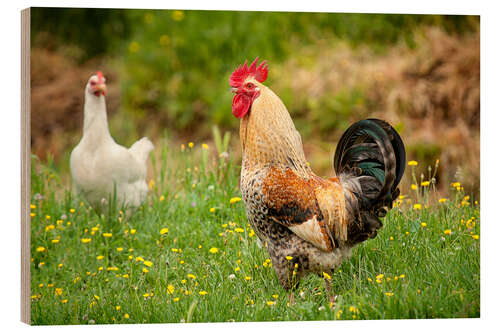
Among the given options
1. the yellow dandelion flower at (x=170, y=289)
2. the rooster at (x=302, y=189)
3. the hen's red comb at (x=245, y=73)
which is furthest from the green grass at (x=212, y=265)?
the hen's red comb at (x=245, y=73)

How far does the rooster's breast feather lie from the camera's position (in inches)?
148

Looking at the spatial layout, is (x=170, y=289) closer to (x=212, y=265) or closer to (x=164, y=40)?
(x=212, y=265)

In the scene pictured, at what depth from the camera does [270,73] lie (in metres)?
7.22

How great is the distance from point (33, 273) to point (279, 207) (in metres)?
1.87

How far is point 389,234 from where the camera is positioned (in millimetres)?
4461

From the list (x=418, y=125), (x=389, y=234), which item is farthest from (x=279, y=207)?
(x=418, y=125)

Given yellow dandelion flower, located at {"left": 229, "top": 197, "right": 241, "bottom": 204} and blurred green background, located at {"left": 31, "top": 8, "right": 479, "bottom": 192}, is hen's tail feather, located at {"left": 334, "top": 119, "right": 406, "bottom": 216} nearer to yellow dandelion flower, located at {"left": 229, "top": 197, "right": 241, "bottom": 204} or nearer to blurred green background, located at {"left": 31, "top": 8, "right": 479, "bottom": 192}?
yellow dandelion flower, located at {"left": 229, "top": 197, "right": 241, "bottom": 204}

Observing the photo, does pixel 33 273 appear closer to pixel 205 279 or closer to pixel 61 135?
pixel 205 279

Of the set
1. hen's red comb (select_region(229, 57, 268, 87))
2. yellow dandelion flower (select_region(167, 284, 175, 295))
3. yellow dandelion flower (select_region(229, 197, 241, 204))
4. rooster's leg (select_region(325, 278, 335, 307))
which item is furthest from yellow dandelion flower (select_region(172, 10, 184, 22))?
rooster's leg (select_region(325, 278, 335, 307))

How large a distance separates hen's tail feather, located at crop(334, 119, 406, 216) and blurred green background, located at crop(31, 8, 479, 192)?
1.98 metres

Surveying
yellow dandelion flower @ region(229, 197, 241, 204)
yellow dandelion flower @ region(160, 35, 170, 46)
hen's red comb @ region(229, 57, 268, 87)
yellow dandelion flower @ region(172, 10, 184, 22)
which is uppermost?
yellow dandelion flower @ region(172, 10, 184, 22)

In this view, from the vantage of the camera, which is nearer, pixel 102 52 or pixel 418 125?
pixel 418 125

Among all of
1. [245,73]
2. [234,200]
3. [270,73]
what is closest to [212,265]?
[234,200]

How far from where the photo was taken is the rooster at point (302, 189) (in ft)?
12.4
